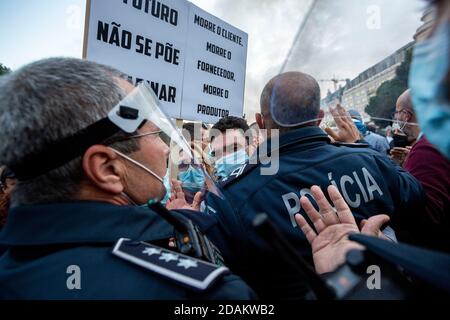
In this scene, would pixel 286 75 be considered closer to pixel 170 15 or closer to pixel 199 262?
pixel 199 262

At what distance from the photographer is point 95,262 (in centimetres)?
91

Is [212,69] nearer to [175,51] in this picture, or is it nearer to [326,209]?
[175,51]

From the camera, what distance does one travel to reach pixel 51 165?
1.09 meters

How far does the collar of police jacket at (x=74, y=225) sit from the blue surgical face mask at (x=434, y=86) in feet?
3.01

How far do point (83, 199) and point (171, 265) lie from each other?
478 mm

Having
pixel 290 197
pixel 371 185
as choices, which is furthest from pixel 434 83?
pixel 371 185

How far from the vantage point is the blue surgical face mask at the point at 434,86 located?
44cm

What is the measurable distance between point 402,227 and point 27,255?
2.17 metres

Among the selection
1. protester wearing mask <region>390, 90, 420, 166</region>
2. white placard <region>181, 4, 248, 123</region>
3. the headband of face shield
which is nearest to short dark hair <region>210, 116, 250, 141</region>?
white placard <region>181, 4, 248, 123</region>

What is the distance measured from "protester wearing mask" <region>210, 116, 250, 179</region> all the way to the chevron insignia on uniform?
2464 mm

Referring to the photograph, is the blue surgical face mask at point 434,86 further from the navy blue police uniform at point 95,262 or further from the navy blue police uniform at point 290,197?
the navy blue police uniform at point 290,197

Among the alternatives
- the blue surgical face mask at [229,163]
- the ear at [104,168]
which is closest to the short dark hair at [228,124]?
the blue surgical face mask at [229,163]

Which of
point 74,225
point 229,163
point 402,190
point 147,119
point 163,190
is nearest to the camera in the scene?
point 74,225

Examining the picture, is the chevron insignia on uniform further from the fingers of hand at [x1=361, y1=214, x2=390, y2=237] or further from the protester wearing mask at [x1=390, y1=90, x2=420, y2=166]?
the protester wearing mask at [x1=390, y1=90, x2=420, y2=166]
